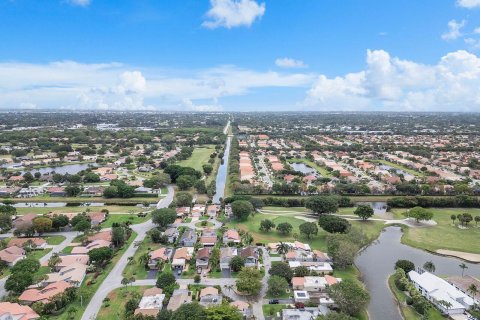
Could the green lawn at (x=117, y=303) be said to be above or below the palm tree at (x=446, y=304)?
below

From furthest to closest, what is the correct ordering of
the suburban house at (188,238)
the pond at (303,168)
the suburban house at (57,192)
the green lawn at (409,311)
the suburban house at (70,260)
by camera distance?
the pond at (303,168)
the suburban house at (57,192)
the suburban house at (188,238)
the suburban house at (70,260)
the green lawn at (409,311)

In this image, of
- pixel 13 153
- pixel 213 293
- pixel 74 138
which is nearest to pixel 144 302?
pixel 213 293

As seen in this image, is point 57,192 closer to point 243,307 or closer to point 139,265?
point 139,265

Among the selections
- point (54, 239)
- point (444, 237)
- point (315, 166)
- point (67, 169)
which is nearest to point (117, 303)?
point (54, 239)

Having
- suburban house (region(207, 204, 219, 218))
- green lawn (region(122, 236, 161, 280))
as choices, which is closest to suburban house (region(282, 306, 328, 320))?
green lawn (region(122, 236, 161, 280))

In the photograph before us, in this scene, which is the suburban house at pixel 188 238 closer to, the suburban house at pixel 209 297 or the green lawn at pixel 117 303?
the green lawn at pixel 117 303

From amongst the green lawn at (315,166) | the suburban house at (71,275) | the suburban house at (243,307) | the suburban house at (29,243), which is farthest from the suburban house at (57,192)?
the green lawn at (315,166)
